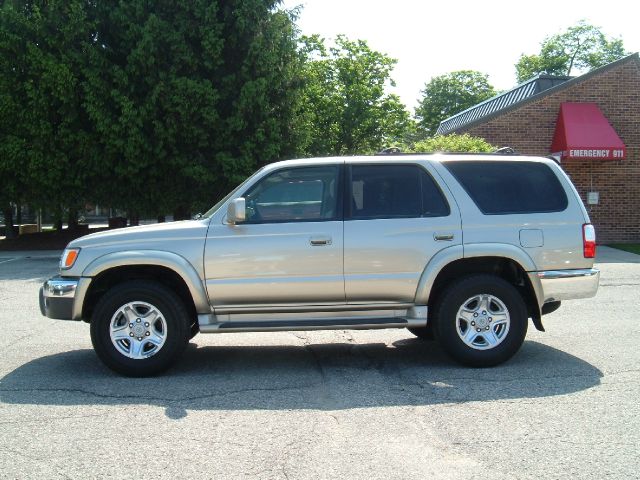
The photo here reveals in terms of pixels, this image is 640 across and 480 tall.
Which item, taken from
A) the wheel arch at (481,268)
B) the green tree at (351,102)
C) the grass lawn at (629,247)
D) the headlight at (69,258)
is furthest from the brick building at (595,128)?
the headlight at (69,258)

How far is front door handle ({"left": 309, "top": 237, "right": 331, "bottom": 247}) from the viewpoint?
19.9 ft

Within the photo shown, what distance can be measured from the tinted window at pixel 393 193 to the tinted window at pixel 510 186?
31 cm

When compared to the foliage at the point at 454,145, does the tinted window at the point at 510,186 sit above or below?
below

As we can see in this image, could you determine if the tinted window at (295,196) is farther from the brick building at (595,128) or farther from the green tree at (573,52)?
the green tree at (573,52)

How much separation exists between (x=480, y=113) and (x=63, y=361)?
73.0ft

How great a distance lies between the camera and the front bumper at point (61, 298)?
6102 millimetres

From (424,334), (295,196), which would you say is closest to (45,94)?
(295,196)

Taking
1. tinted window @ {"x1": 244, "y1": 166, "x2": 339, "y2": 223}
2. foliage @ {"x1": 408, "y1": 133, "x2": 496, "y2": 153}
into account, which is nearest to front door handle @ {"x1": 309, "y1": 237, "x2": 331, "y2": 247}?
tinted window @ {"x1": 244, "y1": 166, "x2": 339, "y2": 223}

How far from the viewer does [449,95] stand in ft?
216

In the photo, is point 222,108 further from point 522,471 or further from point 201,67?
point 522,471

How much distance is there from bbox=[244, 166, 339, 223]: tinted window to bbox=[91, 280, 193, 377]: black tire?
3.50 ft

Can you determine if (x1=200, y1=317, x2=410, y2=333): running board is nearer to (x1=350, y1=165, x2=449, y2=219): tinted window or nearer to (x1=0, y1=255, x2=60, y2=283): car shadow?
(x1=350, y1=165, x2=449, y2=219): tinted window

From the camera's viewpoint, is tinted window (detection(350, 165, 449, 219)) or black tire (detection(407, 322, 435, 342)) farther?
black tire (detection(407, 322, 435, 342))

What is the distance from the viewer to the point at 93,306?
6406 mm
